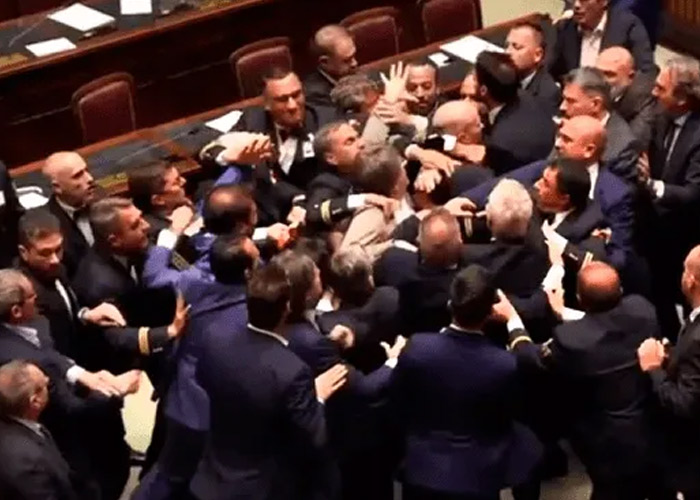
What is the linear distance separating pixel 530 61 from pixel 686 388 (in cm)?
252

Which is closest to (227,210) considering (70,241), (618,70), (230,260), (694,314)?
(230,260)

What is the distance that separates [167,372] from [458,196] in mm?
1439

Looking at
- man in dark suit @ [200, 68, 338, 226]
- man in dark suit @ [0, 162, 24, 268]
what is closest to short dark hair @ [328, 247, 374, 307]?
man in dark suit @ [200, 68, 338, 226]

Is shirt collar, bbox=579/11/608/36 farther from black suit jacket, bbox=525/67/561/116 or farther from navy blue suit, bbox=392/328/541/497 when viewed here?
navy blue suit, bbox=392/328/541/497

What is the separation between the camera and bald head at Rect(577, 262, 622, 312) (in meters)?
4.95

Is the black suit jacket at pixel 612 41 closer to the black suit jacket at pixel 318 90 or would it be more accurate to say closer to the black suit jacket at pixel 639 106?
the black suit jacket at pixel 639 106

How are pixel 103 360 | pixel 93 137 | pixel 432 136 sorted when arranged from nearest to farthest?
pixel 103 360, pixel 432 136, pixel 93 137

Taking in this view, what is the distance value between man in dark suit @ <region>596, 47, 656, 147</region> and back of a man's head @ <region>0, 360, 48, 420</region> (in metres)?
2.91

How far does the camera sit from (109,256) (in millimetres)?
5797

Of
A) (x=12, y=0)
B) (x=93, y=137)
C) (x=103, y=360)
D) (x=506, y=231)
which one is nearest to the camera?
(x=506, y=231)

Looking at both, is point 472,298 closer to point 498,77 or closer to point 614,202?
point 614,202

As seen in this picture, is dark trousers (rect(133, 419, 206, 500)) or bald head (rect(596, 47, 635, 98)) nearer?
dark trousers (rect(133, 419, 206, 500))

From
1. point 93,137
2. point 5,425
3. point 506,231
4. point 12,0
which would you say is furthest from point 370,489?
point 12,0

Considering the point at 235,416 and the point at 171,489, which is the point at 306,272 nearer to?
the point at 235,416
